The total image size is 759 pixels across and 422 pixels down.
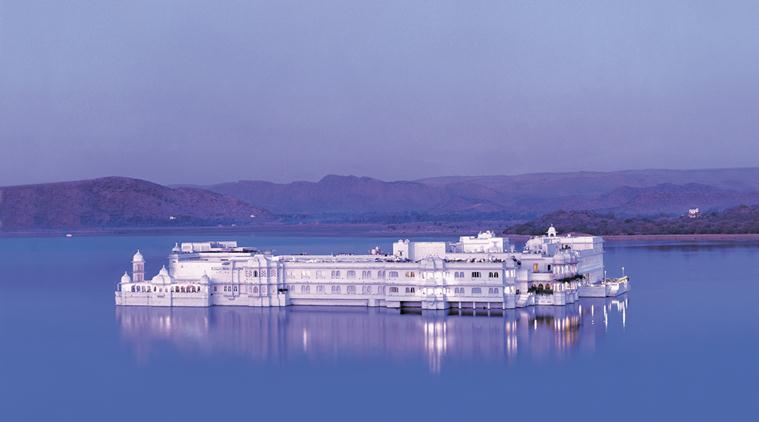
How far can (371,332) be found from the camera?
39.2m

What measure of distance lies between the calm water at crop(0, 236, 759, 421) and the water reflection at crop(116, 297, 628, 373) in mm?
86

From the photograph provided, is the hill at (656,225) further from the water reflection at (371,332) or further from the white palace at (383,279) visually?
the water reflection at (371,332)

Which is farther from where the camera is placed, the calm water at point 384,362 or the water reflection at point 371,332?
the water reflection at point 371,332

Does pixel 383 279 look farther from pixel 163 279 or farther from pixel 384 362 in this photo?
pixel 384 362

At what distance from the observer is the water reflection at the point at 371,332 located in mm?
35094

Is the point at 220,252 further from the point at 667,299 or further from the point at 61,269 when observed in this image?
the point at 61,269

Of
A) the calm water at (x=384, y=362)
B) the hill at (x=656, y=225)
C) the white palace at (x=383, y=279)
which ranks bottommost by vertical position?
the calm water at (x=384, y=362)

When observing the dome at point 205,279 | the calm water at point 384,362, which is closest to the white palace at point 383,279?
the dome at point 205,279

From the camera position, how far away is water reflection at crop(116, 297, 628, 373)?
115 ft

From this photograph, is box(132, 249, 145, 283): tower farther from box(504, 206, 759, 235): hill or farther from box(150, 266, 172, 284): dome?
box(504, 206, 759, 235): hill

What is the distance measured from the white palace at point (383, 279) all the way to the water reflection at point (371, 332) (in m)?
0.80

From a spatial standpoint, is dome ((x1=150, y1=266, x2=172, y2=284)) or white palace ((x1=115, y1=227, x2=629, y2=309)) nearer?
white palace ((x1=115, y1=227, x2=629, y2=309))

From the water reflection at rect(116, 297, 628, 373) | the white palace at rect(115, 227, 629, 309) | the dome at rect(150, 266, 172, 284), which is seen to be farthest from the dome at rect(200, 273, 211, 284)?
the dome at rect(150, 266, 172, 284)

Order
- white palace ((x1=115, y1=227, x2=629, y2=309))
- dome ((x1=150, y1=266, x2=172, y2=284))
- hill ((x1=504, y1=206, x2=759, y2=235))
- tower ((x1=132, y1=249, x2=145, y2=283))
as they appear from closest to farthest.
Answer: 1. white palace ((x1=115, y1=227, x2=629, y2=309))
2. dome ((x1=150, y1=266, x2=172, y2=284))
3. tower ((x1=132, y1=249, x2=145, y2=283))
4. hill ((x1=504, y1=206, x2=759, y2=235))
